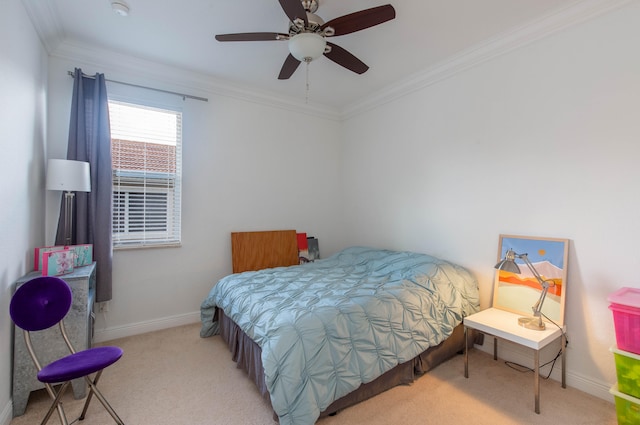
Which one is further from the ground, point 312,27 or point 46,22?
point 46,22

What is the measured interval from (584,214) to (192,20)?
3.41 metres

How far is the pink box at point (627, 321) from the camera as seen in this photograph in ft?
5.45

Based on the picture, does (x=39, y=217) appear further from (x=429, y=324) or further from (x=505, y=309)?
(x=505, y=309)

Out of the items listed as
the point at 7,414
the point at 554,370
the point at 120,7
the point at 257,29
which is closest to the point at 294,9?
the point at 257,29

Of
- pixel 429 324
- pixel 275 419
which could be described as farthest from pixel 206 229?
pixel 429 324

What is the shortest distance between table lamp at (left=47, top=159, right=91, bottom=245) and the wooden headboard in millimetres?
1544

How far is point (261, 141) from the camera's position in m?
3.81

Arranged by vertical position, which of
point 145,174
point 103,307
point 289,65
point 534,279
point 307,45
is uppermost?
point 289,65

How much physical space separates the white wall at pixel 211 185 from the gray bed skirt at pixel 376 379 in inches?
34.9

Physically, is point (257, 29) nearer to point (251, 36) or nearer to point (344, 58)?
point (251, 36)

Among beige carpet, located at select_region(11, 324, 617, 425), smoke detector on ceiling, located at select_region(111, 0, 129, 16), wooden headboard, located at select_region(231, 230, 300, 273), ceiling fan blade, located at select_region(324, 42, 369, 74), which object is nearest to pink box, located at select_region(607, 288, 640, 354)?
beige carpet, located at select_region(11, 324, 617, 425)

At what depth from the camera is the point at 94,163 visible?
2701mm

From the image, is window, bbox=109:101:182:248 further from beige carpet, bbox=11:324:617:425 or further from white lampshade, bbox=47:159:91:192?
beige carpet, bbox=11:324:617:425

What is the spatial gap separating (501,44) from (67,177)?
152 inches
